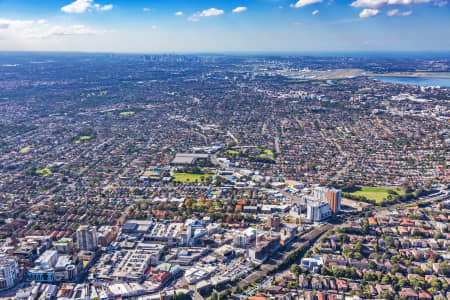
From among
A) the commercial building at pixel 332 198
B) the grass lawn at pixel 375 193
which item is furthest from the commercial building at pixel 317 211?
the grass lawn at pixel 375 193

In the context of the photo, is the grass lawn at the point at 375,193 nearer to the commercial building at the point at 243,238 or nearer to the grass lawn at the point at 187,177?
the commercial building at the point at 243,238

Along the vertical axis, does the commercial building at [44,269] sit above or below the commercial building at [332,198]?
below

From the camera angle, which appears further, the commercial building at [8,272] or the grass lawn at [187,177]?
the grass lawn at [187,177]

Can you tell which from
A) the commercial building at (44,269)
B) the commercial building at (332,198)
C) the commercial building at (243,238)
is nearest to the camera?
the commercial building at (44,269)

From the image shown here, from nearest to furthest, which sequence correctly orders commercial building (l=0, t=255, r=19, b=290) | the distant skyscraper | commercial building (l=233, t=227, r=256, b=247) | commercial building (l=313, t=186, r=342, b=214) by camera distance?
commercial building (l=0, t=255, r=19, b=290)
the distant skyscraper
commercial building (l=233, t=227, r=256, b=247)
commercial building (l=313, t=186, r=342, b=214)

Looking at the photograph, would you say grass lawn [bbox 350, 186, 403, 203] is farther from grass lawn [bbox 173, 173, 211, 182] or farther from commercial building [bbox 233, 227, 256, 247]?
grass lawn [bbox 173, 173, 211, 182]

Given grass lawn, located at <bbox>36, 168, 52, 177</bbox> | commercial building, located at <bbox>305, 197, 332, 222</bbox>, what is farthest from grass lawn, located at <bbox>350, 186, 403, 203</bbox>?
grass lawn, located at <bbox>36, 168, 52, 177</bbox>
